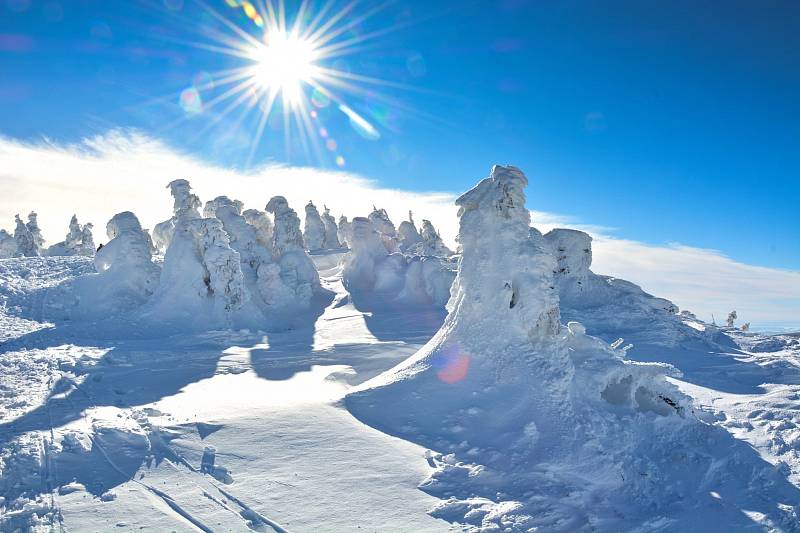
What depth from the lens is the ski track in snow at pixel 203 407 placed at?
25.1 ft

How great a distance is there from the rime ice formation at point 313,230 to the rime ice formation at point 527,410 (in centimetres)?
5578

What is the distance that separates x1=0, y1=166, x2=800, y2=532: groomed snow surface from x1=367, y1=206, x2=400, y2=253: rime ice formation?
3008 centimetres

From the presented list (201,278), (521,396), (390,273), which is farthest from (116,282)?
(521,396)

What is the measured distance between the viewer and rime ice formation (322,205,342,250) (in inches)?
2916

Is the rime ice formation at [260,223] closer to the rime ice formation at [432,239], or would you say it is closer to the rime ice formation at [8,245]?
the rime ice formation at [432,239]

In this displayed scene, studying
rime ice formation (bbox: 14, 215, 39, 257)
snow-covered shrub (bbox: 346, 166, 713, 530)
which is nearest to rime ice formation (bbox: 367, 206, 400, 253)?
snow-covered shrub (bbox: 346, 166, 713, 530)

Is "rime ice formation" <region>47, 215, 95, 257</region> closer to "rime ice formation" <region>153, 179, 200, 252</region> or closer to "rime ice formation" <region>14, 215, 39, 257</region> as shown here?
"rime ice formation" <region>14, 215, 39, 257</region>

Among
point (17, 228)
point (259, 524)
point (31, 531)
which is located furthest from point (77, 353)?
point (17, 228)

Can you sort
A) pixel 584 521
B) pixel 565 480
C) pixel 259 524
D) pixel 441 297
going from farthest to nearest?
pixel 441 297 < pixel 565 480 < pixel 584 521 < pixel 259 524

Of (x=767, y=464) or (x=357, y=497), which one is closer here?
(x=357, y=497)

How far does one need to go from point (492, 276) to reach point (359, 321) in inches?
700

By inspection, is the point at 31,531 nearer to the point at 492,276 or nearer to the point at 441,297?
the point at 492,276

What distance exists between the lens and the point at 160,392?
14609 mm

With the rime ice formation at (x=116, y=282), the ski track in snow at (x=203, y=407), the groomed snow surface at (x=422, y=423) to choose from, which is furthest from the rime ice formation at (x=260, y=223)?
the groomed snow surface at (x=422, y=423)
